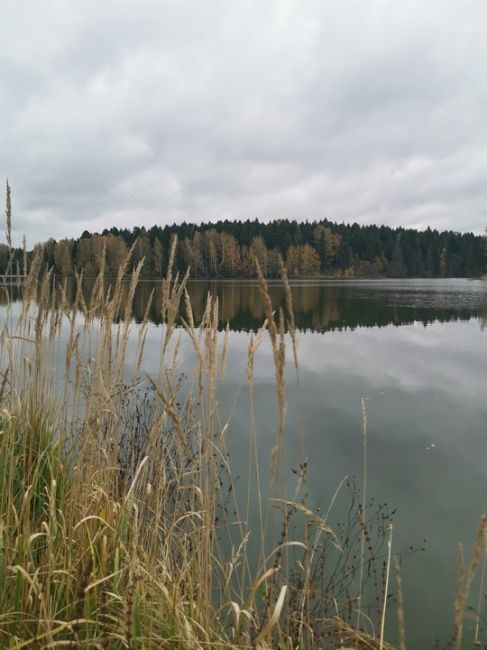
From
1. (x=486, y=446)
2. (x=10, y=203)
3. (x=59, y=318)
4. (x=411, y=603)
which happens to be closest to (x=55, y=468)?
(x=59, y=318)

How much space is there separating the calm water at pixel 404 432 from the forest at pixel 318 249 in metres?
75.5

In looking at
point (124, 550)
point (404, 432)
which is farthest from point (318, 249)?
point (124, 550)

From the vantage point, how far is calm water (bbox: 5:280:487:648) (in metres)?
4.41

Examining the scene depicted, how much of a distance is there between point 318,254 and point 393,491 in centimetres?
10765

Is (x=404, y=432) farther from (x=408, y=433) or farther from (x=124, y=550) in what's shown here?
(x=124, y=550)

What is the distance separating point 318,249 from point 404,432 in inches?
4195

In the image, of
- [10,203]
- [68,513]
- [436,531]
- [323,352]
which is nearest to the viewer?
[68,513]

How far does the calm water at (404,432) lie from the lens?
441cm

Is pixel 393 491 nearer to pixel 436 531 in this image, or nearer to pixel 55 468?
pixel 436 531

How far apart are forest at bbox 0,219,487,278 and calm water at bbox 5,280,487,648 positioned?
7553 cm

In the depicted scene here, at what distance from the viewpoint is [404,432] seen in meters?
8.09

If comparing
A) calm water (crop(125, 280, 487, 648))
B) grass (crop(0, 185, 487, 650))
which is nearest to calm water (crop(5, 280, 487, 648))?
calm water (crop(125, 280, 487, 648))

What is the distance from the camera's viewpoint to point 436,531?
15.9ft

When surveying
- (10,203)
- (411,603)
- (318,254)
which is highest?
(318,254)
